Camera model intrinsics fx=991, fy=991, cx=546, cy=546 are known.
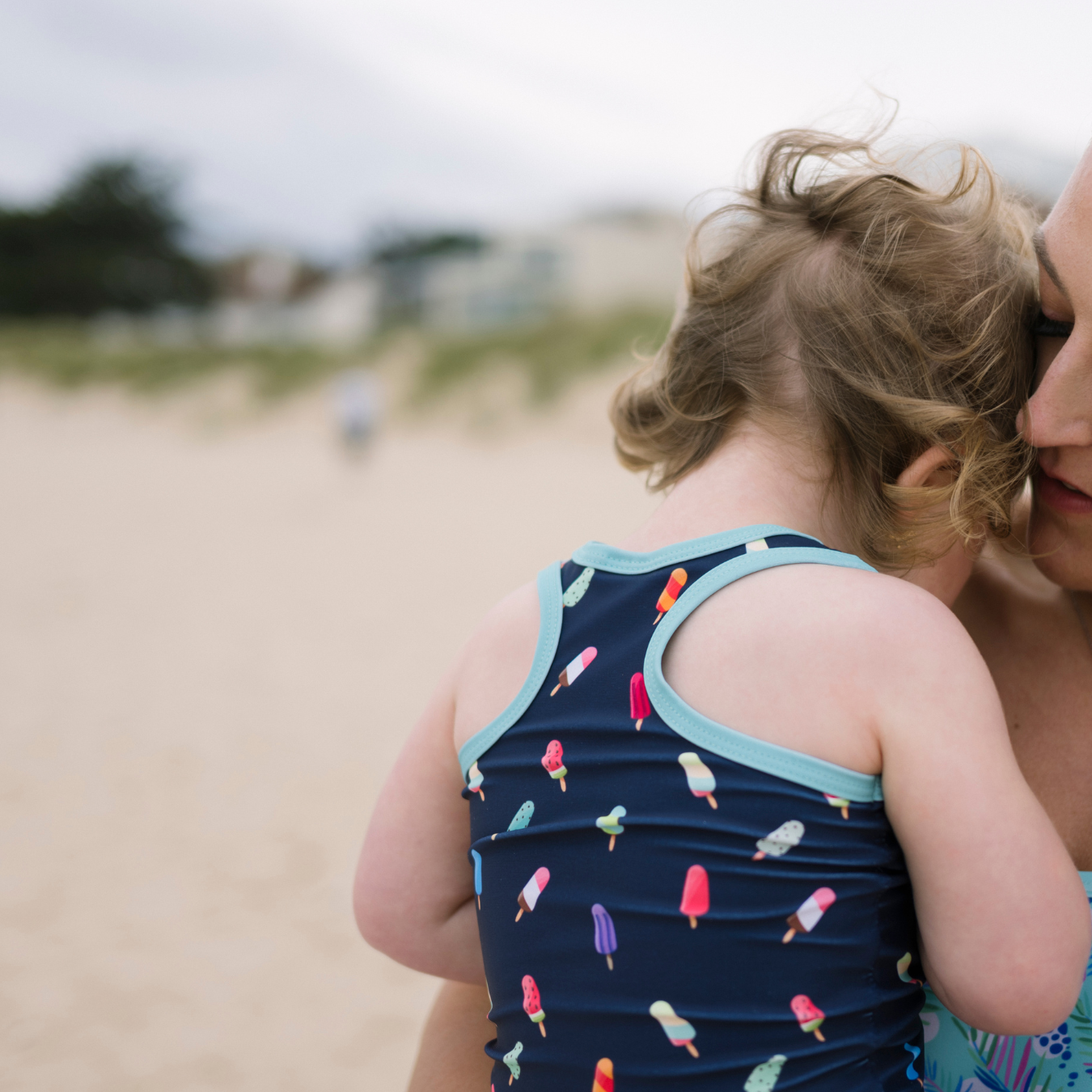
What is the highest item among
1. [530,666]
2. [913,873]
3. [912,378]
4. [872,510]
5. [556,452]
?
[912,378]

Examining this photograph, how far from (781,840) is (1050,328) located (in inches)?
32.5

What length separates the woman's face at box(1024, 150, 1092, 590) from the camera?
3.84 ft

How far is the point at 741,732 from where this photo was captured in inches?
40.5

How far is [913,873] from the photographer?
1037 mm

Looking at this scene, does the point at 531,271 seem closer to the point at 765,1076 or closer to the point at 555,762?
the point at 555,762

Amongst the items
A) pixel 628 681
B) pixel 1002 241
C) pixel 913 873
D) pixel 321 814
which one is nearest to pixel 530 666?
pixel 628 681

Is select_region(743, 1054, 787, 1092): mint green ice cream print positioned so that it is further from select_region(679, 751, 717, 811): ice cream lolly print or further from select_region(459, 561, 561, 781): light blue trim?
select_region(459, 561, 561, 781): light blue trim

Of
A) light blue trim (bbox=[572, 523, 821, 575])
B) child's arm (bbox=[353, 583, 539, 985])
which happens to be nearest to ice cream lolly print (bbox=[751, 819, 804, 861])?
light blue trim (bbox=[572, 523, 821, 575])

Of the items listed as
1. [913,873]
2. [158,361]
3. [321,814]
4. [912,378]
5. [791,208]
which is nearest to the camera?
[913,873]

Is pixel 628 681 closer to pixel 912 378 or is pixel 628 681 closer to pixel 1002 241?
pixel 912 378

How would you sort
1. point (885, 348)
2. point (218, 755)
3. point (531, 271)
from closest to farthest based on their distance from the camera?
point (885, 348), point (218, 755), point (531, 271)

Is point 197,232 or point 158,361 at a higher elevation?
point 197,232

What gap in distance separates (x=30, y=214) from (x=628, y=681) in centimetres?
4569

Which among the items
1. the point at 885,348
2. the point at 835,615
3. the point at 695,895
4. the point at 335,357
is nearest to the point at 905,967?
the point at 695,895
